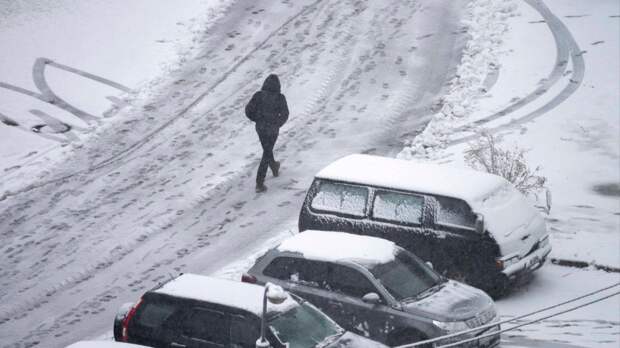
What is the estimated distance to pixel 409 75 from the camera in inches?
876

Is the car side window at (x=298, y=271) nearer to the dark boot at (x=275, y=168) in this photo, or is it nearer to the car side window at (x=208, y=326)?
the car side window at (x=208, y=326)

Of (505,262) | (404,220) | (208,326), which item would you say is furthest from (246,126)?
(208,326)

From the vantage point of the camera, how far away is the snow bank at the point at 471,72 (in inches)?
738

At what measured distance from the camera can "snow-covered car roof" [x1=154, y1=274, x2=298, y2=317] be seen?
949 centimetres

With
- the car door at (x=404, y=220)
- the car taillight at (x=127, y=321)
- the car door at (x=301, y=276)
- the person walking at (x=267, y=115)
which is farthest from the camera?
the person walking at (x=267, y=115)

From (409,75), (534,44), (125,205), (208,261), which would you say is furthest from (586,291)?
(534,44)

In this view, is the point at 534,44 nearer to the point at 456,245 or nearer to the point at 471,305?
the point at 456,245

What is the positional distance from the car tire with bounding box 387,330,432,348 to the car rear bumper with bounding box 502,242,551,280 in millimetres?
2390

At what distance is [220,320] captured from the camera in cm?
946

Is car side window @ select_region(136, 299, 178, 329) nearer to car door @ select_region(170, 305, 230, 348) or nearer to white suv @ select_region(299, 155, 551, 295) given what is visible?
car door @ select_region(170, 305, 230, 348)

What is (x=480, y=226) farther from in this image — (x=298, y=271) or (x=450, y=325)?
(x=298, y=271)

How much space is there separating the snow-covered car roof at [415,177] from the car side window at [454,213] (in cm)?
9

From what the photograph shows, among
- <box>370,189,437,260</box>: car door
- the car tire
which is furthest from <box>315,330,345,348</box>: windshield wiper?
Result: <box>370,189,437,260</box>: car door

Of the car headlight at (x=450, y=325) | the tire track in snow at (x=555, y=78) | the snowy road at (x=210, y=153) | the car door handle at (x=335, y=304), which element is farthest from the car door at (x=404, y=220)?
the tire track in snow at (x=555, y=78)
